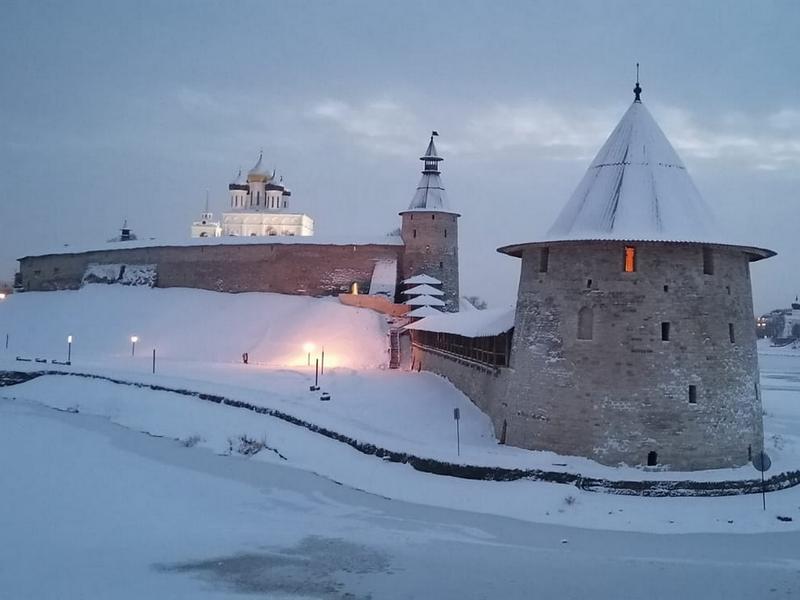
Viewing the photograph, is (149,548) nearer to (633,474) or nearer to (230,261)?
(633,474)

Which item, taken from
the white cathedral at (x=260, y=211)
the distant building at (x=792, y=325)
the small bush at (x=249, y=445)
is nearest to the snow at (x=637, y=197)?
the small bush at (x=249, y=445)

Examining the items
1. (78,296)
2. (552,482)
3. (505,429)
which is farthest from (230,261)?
(552,482)

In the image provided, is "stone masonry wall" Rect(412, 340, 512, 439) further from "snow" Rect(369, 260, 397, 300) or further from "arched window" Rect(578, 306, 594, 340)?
"snow" Rect(369, 260, 397, 300)

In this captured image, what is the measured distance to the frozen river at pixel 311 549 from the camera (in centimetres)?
939

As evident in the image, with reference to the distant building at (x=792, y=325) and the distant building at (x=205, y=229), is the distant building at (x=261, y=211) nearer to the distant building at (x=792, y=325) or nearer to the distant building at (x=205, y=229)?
the distant building at (x=205, y=229)

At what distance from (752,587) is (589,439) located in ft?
14.6

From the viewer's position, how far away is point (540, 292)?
15.0 meters

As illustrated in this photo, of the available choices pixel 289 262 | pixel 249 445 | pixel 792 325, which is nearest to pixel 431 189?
pixel 289 262

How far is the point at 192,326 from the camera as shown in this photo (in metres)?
37.8

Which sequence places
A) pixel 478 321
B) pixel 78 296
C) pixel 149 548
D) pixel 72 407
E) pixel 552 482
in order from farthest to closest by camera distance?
pixel 78 296, pixel 72 407, pixel 478 321, pixel 552 482, pixel 149 548

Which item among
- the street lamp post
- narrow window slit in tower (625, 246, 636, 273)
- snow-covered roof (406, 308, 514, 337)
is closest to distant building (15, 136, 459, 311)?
the street lamp post

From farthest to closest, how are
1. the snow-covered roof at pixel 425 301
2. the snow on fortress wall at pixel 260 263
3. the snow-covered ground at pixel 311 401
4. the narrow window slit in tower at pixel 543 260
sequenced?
the snow on fortress wall at pixel 260 263, the snow-covered roof at pixel 425 301, the narrow window slit in tower at pixel 543 260, the snow-covered ground at pixel 311 401

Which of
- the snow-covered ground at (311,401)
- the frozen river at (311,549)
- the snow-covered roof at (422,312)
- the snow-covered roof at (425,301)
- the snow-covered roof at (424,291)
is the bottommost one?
the frozen river at (311,549)

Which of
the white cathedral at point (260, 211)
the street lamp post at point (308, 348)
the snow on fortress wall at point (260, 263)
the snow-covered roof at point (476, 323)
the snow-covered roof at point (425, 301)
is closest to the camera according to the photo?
the snow-covered roof at point (476, 323)
